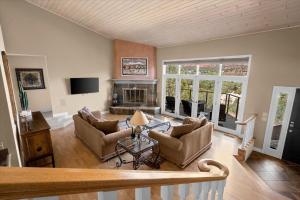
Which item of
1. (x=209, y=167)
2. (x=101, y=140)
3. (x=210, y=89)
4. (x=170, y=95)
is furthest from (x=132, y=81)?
(x=209, y=167)

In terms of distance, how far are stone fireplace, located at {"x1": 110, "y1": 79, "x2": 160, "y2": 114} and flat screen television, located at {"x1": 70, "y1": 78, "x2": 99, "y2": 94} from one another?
92 centimetres

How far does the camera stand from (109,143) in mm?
3662

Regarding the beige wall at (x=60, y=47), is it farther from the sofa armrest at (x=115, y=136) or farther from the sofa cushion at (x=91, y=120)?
the sofa armrest at (x=115, y=136)

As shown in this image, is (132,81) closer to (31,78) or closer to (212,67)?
(212,67)

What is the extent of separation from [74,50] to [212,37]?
4.95m

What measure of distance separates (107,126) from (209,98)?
3.97 m

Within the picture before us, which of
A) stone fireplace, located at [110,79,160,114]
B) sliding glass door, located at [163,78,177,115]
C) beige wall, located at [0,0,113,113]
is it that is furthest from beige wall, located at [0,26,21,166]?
sliding glass door, located at [163,78,177,115]

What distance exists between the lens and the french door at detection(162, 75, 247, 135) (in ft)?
17.5

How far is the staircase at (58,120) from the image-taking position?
5.66 meters

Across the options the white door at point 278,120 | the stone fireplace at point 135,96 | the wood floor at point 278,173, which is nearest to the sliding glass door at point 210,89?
the white door at point 278,120

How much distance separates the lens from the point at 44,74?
643cm

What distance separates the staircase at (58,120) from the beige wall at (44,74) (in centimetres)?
72

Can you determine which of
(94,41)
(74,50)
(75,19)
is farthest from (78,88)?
(75,19)

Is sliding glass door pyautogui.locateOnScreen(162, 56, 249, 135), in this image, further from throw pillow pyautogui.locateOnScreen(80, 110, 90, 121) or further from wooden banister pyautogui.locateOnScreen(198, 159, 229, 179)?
wooden banister pyautogui.locateOnScreen(198, 159, 229, 179)
